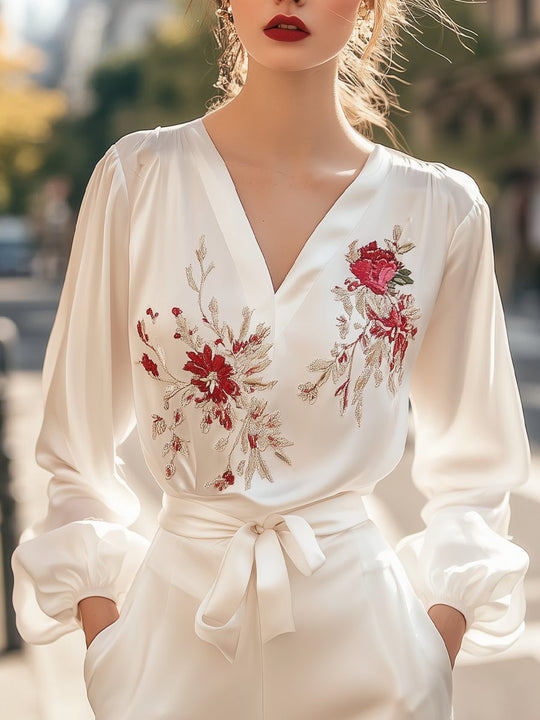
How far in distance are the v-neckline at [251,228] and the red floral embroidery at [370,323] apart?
0.05 m

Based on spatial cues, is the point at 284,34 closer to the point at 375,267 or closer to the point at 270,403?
the point at 375,267

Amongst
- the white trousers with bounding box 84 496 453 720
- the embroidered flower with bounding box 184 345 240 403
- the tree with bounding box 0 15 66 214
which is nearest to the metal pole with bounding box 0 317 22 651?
the white trousers with bounding box 84 496 453 720

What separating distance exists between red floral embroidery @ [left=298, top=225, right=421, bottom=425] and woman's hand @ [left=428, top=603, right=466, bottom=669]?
0.32m

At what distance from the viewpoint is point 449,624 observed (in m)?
1.88

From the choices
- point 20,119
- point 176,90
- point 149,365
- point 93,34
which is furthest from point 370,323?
point 93,34

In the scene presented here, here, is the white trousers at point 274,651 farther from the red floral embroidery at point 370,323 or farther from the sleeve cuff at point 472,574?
the red floral embroidery at point 370,323

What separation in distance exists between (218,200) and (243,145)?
11 cm

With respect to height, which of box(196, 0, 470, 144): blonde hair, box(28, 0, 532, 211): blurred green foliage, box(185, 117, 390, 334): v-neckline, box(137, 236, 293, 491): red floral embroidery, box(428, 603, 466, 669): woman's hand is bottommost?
box(28, 0, 532, 211): blurred green foliage

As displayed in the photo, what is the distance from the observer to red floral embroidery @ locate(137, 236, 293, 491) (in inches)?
69.5

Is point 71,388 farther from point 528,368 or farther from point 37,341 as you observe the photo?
point 37,341

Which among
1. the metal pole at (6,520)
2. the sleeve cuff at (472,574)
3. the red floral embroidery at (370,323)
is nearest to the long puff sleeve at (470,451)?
the sleeve cuff at (472,574)

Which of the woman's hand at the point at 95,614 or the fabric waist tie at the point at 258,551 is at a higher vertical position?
the fabric waist tie at the point at 258,551

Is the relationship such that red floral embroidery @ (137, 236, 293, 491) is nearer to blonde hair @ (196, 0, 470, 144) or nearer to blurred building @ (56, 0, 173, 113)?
blonde hair @ (196, 0, 470, 144)

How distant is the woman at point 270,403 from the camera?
1.75 metres
